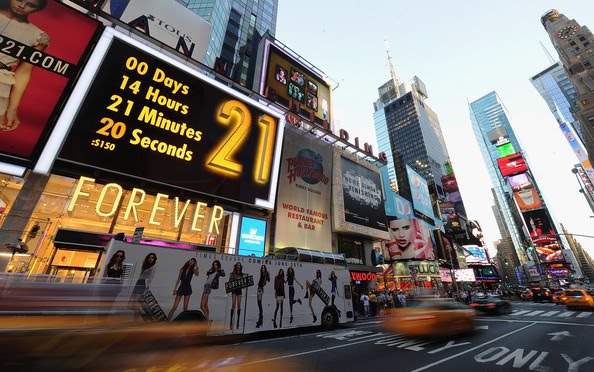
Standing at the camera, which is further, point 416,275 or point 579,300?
point 416,275

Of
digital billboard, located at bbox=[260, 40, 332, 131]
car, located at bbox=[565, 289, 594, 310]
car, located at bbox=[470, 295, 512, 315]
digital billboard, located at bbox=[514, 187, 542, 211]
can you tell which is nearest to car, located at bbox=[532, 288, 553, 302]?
car, located at bbox=[565, 289, 594, 310]

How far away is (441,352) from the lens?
25.4 ft

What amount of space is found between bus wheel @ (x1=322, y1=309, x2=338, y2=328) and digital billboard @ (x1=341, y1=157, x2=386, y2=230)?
14.8 meters

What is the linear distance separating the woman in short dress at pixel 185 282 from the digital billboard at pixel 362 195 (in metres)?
20.2

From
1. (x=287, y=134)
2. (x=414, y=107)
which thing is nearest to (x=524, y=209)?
(x=414, y=107)

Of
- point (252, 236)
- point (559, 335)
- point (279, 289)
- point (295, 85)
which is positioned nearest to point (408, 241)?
point (295, 85)

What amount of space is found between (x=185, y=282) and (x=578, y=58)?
369ft

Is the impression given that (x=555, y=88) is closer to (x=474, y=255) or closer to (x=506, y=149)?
(x=506, y=149)

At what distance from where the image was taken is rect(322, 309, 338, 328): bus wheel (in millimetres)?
13422

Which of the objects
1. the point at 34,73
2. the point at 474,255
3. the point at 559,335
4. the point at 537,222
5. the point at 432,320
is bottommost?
the point at 559,335

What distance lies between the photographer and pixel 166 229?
62.7 feet

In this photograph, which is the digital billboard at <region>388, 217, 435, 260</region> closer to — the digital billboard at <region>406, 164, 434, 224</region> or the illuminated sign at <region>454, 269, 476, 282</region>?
the digital billboard at <region>406, 164, 434, 224</region>

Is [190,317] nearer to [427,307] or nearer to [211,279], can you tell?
[211,279]

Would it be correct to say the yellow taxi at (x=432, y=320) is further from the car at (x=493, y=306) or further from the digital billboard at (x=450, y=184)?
the digital billboard at (x=450, y=184)
